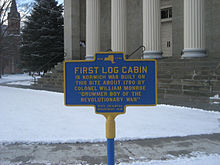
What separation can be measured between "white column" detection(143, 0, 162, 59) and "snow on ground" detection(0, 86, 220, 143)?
575 centimetres

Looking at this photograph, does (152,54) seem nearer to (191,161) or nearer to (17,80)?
(191,161)

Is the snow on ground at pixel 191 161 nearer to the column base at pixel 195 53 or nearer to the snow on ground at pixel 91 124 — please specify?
the snow on ground at pixel 91 124

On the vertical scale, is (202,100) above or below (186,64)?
below

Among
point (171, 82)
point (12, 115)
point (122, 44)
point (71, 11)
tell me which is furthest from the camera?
point (71, 11)

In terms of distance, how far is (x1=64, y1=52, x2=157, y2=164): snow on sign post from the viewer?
122 inches

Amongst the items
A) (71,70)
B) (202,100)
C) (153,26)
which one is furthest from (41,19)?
(71,70)

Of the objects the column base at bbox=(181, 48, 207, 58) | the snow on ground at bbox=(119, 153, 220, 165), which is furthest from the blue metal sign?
the column base at bbox=(181, 48, 207, 58)

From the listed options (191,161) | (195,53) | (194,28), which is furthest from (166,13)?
(191,161)

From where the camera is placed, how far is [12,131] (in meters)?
5.65

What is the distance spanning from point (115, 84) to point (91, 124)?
11.5ft

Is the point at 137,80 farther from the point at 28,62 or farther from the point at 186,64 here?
the point at 28,62

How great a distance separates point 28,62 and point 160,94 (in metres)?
20.7

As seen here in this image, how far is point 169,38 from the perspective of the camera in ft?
58.4

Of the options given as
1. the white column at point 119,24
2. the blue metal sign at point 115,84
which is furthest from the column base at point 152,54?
the blue metal sign at point 115,84
